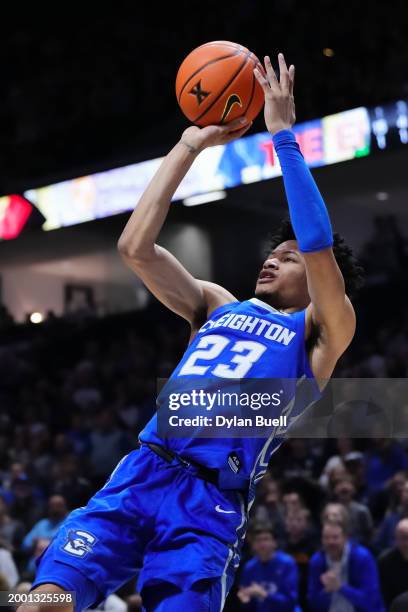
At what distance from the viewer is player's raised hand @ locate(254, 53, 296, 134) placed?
2.94 metres

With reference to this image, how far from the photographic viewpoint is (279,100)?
9.69ft

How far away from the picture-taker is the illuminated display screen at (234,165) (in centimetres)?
916

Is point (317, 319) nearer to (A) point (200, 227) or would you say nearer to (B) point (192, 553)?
(B) point (192, 553)

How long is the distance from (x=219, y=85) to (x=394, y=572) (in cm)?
365

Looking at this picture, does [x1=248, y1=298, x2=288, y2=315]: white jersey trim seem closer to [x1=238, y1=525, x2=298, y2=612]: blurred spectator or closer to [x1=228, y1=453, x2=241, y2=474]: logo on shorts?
[x1=228, y1=453, x2=241, y2=474]: logo on shorts

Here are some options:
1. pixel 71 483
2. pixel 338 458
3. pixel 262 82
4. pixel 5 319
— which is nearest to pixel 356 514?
pixel 338 458

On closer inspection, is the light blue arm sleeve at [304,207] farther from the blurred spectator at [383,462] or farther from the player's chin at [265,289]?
the blurred spectator at [383,462]

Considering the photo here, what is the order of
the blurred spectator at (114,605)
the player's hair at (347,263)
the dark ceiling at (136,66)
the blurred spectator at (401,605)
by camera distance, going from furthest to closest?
1. the dark ceiling at (136,66)
2. the blurred spectator at (114,605)
3. the blurred spectator at (401,605)
4. the player's hair at (347,263)

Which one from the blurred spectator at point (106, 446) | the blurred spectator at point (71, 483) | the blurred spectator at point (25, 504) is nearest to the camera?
the blurred spectator at point (71, 483)

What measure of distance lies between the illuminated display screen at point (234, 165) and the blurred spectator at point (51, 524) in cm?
374

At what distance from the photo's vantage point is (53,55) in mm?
15516

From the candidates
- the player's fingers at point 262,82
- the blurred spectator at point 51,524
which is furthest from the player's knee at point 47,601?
the blurred spectator at point 51,524

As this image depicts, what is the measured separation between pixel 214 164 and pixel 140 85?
12.5 ft

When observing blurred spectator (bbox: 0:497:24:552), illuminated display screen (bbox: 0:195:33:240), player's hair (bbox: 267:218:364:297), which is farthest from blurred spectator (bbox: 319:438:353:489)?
illuminated display screen (bbox: 0:195:33:240)
